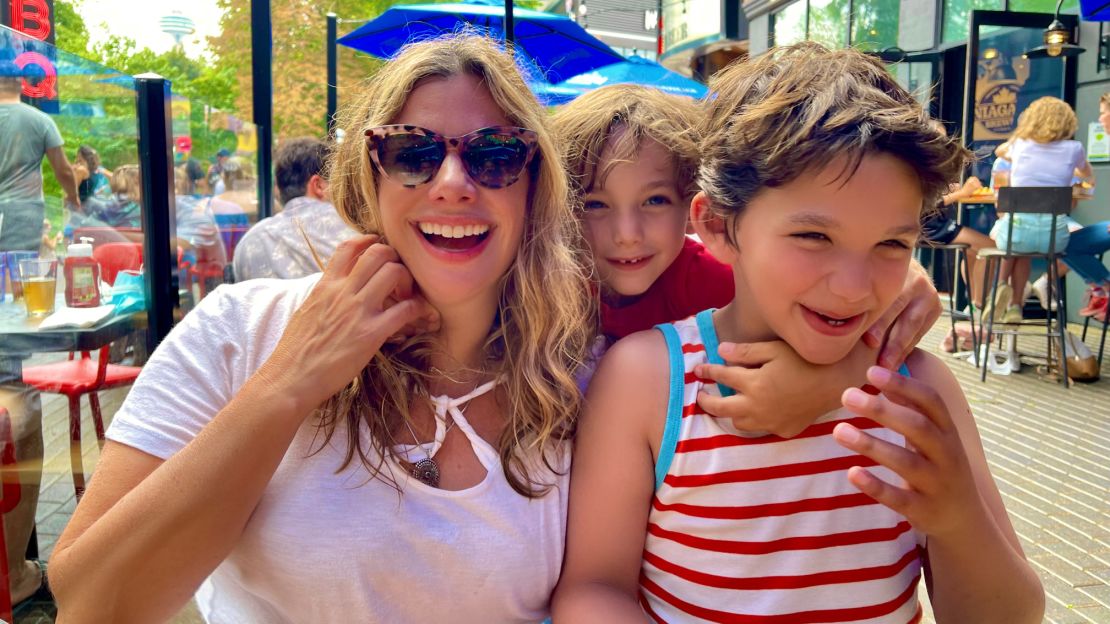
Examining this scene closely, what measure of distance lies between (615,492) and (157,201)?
289cm

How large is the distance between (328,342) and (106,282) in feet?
8.92

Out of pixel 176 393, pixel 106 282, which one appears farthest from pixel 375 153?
pixel 106 282

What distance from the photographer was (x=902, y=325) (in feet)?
5.30

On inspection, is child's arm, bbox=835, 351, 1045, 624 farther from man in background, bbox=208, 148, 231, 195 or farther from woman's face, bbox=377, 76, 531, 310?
man in background, bbox=208, 148, 231, 195

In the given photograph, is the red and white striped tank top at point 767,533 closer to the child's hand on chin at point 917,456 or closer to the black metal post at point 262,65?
the child's hand on chin at point 917,456

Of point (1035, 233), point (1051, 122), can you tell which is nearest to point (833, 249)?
point (1035, 233)

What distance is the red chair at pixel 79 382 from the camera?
3.55 metres

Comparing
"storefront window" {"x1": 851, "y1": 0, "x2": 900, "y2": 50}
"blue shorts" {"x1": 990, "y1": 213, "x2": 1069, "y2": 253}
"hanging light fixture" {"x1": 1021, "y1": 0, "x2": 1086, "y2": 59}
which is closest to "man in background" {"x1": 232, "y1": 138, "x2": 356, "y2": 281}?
"blue shorts" {"x1": 990, "y1": 213, "x2": 1069, "y2": 253}

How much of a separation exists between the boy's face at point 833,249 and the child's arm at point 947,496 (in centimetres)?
18

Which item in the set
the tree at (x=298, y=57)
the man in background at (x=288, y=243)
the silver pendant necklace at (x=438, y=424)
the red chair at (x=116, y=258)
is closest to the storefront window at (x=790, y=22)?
the tree at (x=298, y=57)

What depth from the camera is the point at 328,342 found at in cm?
145

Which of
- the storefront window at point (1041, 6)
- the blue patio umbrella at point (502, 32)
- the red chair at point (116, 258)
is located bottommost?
the red chair at point (116, 258)

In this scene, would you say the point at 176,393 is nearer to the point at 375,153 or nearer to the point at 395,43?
the point at 375,153

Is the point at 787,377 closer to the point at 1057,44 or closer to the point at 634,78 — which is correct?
the point at 634,78
